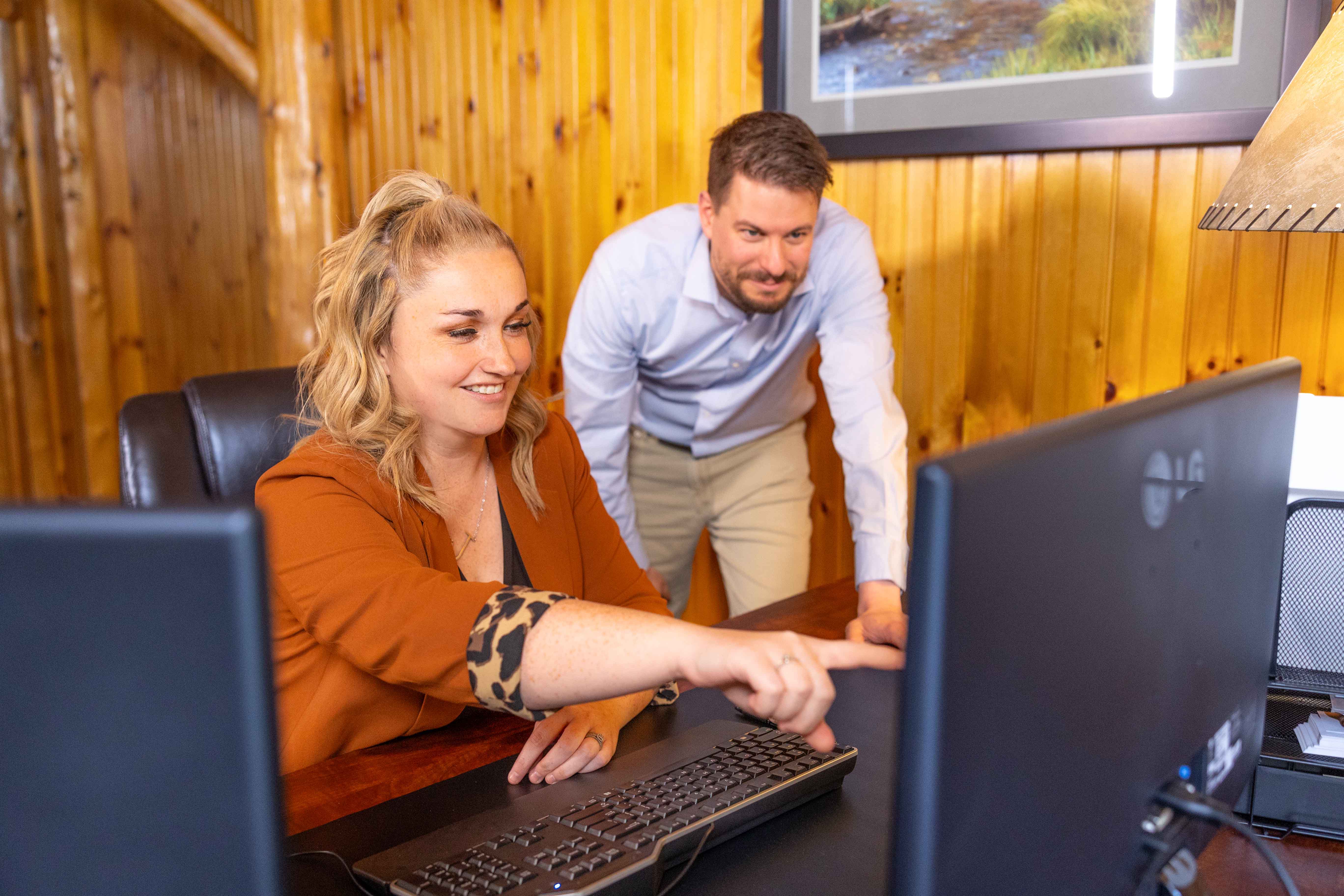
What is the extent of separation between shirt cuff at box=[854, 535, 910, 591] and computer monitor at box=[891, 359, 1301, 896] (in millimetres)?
1010

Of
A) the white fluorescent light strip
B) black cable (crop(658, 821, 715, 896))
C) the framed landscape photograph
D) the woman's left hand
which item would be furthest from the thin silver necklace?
the white fluorescent light strip

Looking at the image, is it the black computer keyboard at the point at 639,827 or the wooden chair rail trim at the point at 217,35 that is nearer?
the black computer keyboard at the point at 639,827

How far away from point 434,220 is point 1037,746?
38.7 inches

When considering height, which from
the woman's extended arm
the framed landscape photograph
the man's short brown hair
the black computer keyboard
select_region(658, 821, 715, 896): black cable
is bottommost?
select_region(658, 821, 715, 896): black cable

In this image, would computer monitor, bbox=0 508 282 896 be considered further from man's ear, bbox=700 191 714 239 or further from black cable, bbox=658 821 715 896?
man's ear, bbox=700 191 714 239

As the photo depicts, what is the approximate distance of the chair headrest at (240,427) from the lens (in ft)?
4.88

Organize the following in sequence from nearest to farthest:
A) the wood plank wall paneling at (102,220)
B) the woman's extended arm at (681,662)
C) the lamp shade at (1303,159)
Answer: the woman's extended arm at (681,662) → the lamp shade at (1303,159) → the wood plank wall paneling at (102,220)

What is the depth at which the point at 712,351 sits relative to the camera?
2268 mm

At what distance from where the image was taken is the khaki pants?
243cm

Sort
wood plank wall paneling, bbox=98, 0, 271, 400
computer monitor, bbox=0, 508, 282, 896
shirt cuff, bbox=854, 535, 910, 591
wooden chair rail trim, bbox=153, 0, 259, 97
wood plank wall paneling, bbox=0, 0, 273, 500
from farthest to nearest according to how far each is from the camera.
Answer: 1. wood plank wall paneling, bbox=98, 0, 271, 400
2. wood plank wall paneling, bbox=0, 0, 273, 500
3. wooden chair rail trim, bbox=153, 0, 259, 97
4. shirt cuff, bbox=854, 535, 910, 591
5. computer monitor, bbox=0, 508, 282, 896

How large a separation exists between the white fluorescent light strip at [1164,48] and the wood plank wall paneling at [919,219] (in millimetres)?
116

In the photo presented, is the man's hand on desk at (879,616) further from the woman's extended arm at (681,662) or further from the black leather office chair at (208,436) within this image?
the black leather office chair at (208,436)

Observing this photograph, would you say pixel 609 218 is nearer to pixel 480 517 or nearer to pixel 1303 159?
pixel 480 517

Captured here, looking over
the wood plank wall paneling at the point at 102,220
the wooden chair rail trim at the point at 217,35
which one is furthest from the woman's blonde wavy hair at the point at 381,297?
the wood plank wall paneling at the point at 102,220
